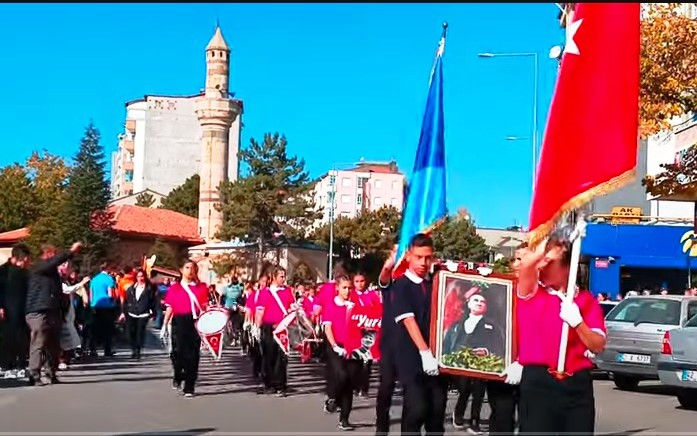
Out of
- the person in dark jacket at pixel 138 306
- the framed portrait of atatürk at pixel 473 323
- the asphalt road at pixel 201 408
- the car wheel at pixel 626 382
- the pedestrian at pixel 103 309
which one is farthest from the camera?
the person in dark jacket at pixel 138 306

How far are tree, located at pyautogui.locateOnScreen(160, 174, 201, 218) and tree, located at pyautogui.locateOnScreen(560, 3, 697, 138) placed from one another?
260 ft

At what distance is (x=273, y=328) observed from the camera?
14.6m

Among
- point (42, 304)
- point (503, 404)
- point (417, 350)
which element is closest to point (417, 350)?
point (417, 350)

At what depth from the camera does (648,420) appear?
1334 centimetres

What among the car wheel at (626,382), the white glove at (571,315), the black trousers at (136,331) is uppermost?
the white glove at (571,315)

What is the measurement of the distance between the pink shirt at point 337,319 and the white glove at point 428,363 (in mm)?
4235

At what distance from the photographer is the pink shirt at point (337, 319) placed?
11.8 metres

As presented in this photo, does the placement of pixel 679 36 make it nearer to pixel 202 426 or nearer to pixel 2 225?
pixel 202 426

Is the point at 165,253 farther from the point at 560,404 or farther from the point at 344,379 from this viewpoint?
the point at 560,404

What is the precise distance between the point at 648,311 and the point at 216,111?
2499 inches

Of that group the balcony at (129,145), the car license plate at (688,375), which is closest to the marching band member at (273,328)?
the car license plate at (688,375)

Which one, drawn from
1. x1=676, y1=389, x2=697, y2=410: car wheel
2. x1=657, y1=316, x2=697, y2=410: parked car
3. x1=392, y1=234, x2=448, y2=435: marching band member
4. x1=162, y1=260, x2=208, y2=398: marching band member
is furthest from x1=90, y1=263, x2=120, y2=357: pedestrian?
x1=392, y1=234, x2=448, y2=435: marching band member

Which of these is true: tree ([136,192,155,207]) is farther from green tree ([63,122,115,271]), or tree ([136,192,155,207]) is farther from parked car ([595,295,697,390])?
parked car ([595,295,697,390])

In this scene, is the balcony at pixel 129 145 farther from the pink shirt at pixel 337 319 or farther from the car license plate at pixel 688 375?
the pink shirt at pixel 337 319
